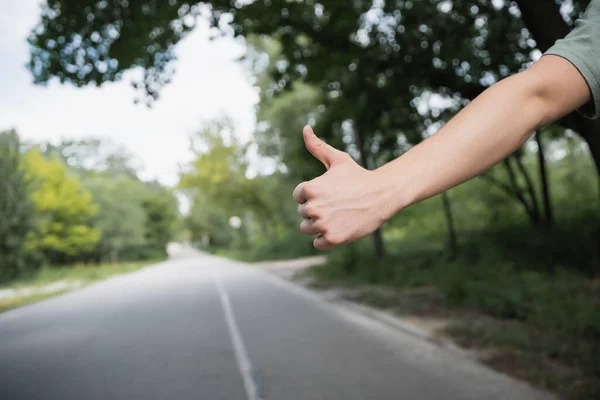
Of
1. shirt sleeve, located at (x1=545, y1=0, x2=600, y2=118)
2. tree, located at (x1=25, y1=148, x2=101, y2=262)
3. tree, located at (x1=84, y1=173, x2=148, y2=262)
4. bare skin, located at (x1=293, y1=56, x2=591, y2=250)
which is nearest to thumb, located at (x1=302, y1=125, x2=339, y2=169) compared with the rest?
bare skin, located at (x1=293, y1=56, x2=591, y2=250)

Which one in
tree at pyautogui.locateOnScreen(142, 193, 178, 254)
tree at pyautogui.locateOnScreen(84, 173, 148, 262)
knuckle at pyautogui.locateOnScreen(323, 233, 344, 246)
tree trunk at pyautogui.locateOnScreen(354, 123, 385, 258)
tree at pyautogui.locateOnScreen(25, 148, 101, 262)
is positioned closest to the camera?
knuckle at pyautogui.locateOnScreen(323, 233, 344, 246)

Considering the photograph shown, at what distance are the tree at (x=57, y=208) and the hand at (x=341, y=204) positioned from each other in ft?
115

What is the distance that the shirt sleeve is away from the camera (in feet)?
4.02

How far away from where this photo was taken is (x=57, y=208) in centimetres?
3528

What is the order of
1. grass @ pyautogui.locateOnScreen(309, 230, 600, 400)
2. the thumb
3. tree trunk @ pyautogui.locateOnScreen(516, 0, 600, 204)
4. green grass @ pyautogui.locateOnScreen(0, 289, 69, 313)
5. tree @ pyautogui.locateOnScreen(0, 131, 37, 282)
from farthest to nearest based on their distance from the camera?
1. tree @ pyautogui.locateOnScreen(0, 131, 37, 282)
2. green grass @ pyautogui.locateOnScreen(0, 289, 69, 313)
3. grass @ pyautogui.locateOnScreen(309, 230, 600, 400)
4. tree trunk @ pyautogui.locateOnScreen(516, 0, 600, 204)
5. the thumb

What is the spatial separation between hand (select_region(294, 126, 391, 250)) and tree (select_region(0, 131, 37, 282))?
1193 inches

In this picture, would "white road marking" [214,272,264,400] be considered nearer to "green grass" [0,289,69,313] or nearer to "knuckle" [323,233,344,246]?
"knuckle" [323,233,344,246]

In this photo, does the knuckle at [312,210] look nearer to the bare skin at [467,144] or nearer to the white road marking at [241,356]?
the bare skin at [467,144]

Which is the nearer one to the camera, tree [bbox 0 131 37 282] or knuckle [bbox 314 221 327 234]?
knuckle [bbox 314 221 327 234]

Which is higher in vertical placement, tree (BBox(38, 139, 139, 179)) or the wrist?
tree (BBox(38, 139, 139, 179))

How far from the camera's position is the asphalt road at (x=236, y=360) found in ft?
16.8

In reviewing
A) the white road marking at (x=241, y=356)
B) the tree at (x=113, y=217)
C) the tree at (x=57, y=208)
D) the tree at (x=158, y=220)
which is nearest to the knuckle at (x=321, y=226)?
the white road marking at (x=241, y=356)

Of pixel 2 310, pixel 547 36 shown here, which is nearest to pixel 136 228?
pixel 2 310

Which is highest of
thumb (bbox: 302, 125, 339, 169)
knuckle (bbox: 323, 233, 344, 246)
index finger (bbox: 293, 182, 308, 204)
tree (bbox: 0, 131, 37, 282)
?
tree (bbox: 0, 131, 37, 282)
